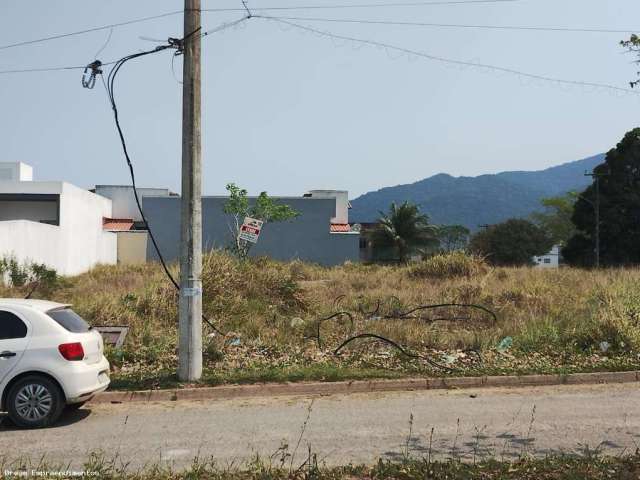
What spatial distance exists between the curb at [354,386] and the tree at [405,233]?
3989 centimetres

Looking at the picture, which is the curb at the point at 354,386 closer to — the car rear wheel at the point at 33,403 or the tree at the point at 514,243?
the car rear wheel at the point at 33,403

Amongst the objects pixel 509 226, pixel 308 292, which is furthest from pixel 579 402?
pixel 509 226

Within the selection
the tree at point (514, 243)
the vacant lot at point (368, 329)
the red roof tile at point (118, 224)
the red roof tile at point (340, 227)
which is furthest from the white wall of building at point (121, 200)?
the vacant lot at point (368, 329)

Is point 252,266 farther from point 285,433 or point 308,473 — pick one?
point 308,473

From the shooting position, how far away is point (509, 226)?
2596 inches

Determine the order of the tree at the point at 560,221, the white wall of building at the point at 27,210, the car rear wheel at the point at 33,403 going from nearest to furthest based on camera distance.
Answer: the car rear wheel at the point at 33,403 → the white wall of building at the point at 27,210 → the tree at the point at 560,221

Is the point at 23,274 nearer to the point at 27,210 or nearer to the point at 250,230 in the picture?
the point at 250,230

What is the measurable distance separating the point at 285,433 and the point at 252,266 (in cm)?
1157

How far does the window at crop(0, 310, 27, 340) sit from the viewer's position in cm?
727

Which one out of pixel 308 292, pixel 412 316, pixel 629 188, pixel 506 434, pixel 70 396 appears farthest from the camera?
pixel 629 188

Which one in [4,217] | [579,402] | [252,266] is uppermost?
[4,217]

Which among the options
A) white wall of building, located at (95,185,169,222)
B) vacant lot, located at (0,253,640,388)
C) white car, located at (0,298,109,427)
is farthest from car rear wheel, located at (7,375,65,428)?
white wall of building, located at (95,185,169,222)

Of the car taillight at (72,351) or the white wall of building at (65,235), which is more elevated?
the white wall of building at (65,235)

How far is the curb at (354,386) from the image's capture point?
876 centimetres
